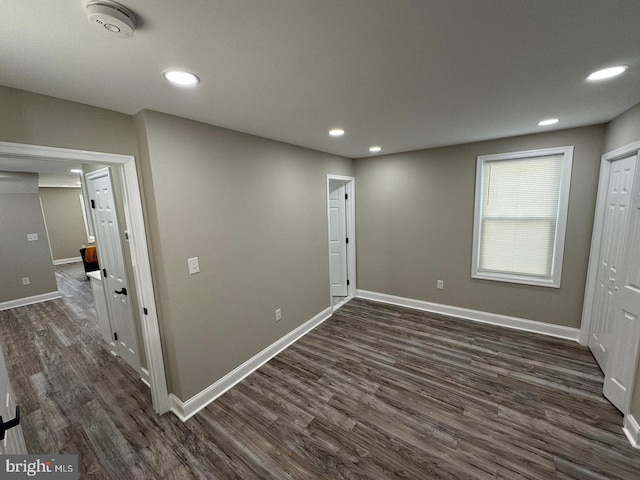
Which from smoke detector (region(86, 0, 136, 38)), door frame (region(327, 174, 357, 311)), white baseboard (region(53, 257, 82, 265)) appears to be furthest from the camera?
white baseboard (region(53, 257, 82, 265))

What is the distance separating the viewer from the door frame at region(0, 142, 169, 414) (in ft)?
5.65

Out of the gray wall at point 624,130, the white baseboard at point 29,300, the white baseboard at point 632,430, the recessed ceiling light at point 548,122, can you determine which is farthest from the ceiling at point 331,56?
the white baseboard at point 29,300

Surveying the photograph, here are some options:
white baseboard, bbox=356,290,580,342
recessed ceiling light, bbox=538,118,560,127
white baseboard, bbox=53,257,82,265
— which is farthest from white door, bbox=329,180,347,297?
white baseboard, bbox=53,257,82,265

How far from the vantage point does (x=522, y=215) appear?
3236 mm

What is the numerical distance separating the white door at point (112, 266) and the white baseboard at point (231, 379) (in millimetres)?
898

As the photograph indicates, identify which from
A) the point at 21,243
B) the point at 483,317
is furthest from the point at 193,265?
the point at 21,243

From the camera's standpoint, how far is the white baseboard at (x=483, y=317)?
3105mm

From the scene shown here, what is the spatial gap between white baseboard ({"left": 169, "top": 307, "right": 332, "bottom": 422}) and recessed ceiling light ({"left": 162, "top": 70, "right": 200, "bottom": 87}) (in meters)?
2.41

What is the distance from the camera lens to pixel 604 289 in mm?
2549

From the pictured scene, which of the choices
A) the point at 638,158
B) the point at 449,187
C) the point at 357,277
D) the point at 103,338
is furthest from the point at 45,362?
the point at 638,158

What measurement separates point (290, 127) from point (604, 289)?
3550 mm

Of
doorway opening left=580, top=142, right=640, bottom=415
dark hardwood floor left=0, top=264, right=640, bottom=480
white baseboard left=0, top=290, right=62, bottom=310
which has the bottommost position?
dark hardwood floor left=0, top=264, right=640, bottom=480

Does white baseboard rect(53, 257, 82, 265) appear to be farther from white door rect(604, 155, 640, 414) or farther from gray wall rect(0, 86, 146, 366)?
white door rect(604, 155, 640, 414)

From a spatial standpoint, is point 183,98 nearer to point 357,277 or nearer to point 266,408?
point 266,408
